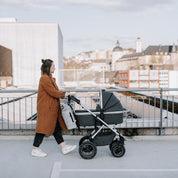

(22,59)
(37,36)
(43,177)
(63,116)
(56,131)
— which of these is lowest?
(43,177)

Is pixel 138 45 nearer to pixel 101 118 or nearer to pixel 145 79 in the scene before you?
pixel 145 79

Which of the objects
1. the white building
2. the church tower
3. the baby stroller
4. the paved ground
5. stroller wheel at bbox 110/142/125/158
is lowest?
the paved ground

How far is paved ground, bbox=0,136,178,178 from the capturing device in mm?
3459

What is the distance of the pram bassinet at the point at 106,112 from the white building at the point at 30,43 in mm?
37627

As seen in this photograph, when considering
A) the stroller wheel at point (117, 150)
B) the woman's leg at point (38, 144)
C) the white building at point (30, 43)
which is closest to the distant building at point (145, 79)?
the white building at point (30, 43)

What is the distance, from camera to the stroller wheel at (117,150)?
13.4 ft

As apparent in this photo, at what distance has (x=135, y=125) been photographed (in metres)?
5.36

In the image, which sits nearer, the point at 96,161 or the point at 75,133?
the point at 96,161

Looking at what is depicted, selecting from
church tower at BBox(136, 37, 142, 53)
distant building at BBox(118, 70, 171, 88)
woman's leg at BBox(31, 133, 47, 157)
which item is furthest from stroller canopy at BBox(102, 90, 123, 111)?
church tower at BBox(136, 37, 142, 53)

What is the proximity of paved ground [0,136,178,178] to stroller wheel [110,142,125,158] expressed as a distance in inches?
3.0

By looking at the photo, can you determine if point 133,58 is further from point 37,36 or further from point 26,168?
point 26,168

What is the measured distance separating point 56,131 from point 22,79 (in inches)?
1492

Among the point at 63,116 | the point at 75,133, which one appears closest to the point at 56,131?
the point at 63,116

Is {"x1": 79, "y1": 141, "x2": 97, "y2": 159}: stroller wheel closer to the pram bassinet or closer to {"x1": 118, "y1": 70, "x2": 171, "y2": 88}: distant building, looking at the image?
the pram bassinet
